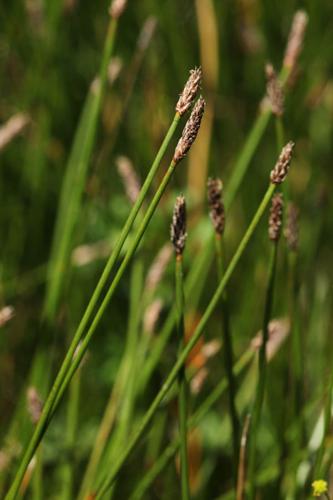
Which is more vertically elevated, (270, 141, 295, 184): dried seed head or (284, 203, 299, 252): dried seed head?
(284, 203, 299, 252): dried seed head

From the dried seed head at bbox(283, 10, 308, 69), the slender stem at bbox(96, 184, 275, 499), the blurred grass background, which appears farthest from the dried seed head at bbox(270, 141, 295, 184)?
the blurred grass background

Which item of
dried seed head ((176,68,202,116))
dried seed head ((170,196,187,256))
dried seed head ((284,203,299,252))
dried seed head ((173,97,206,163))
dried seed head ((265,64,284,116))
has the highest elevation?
dried seed head ((265,64,284,116))

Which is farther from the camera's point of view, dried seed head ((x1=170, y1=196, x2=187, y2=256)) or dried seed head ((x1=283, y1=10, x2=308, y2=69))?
dried seed head ((x1=283, y1=10, x2=308, y2=69))

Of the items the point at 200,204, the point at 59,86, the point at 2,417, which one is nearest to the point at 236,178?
the point at 200,204

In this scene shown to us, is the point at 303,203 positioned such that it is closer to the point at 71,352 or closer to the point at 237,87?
the point at 237,87

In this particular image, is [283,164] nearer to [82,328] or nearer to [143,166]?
[82,328]

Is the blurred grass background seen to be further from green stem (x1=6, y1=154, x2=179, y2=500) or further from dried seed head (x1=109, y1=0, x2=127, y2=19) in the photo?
green stem (x1=6, y1=154, x2=179, y2=500)

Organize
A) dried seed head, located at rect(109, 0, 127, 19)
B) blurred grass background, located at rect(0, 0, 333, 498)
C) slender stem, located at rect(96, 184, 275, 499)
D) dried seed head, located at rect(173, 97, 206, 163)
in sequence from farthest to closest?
blurred grass background, located at rect(0, 0, 333, 498), dried seed head, located at rect(109, 0, 127, 19), slender stem, located at rect(96, 184, 275, 499), dried seed head, located at rect(173, 97, 206, 163)
